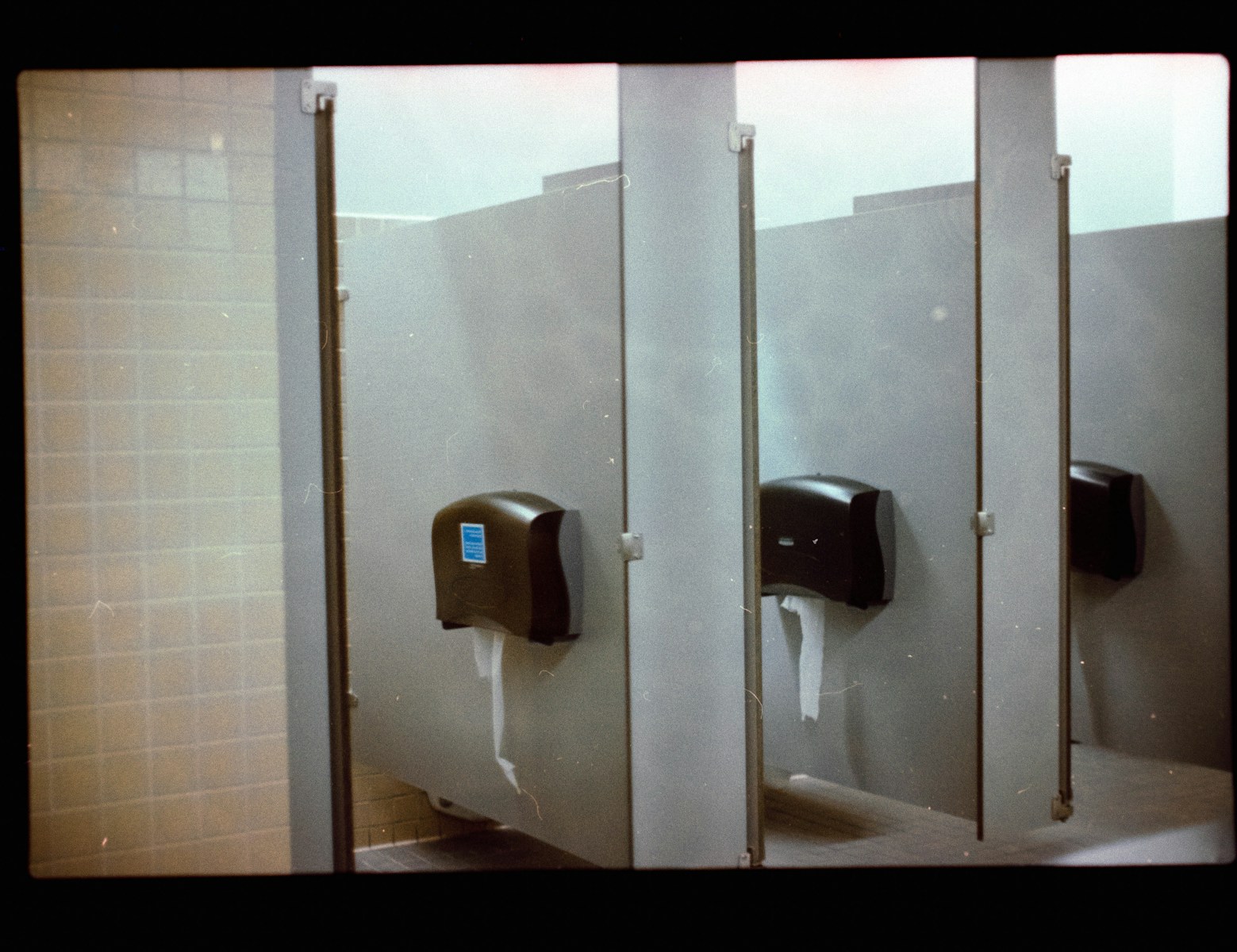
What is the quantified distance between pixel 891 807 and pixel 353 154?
2006 mm

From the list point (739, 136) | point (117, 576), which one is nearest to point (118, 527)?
point (117, 576)

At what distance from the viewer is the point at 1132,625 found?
9.47 ft

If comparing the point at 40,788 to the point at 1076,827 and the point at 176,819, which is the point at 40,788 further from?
the point at 1076,827

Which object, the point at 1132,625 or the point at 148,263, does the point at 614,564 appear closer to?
the point at 148,263

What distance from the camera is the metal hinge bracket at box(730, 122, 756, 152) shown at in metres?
2.37

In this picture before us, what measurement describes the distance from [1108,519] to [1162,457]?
0.19 metres

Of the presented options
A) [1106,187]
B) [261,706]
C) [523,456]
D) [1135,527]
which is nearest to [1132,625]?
[1135,527]

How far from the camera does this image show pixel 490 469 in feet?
8.24

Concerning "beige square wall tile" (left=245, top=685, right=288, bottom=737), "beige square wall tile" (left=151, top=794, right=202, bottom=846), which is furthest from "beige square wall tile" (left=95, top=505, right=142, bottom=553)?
"beige square wall tile" (left=151, top=794, right=202, bottom=846)

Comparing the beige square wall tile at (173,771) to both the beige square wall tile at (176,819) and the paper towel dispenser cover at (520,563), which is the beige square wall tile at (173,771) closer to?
the beige square wall tile at (176,819)

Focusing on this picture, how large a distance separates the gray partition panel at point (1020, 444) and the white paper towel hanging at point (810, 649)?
415mm

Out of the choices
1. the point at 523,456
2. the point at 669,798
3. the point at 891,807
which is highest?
the point at 523,456

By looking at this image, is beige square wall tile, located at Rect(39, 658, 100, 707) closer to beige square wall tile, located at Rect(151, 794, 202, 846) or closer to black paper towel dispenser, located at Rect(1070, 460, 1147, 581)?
beige square wall tile, located at Rect(151, 794, 202, 846)

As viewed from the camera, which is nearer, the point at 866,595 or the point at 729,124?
→ the point at 729,124
